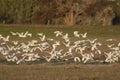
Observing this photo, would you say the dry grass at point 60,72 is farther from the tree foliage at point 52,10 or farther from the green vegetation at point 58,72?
the tree foliage at point 52,10

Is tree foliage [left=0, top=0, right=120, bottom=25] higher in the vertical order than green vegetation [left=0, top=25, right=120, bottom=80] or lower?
lower

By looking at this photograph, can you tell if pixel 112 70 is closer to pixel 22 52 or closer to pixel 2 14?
pixel 22 52

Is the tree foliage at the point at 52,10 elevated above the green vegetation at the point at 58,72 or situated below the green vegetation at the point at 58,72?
below

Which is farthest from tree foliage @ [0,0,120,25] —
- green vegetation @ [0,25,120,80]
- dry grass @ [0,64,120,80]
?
dry grass @ [0,64,120,80]

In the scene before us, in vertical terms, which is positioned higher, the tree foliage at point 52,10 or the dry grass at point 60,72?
the dry grass at point 60,72

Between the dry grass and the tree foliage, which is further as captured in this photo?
the tree foliage

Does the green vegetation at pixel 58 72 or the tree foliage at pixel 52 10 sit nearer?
the green vegetation at pixel 58 72

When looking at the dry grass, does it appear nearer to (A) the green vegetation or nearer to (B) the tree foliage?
(A) the green vegetation

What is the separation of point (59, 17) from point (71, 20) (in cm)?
343

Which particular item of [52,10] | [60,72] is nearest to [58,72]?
[60,72]

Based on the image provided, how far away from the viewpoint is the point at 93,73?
1524 cm

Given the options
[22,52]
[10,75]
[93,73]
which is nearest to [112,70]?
[93,73]

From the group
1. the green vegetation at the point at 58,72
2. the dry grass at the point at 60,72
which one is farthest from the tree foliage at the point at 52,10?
the dry grass at the point at 60,72

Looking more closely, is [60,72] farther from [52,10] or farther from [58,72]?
[52,10]
